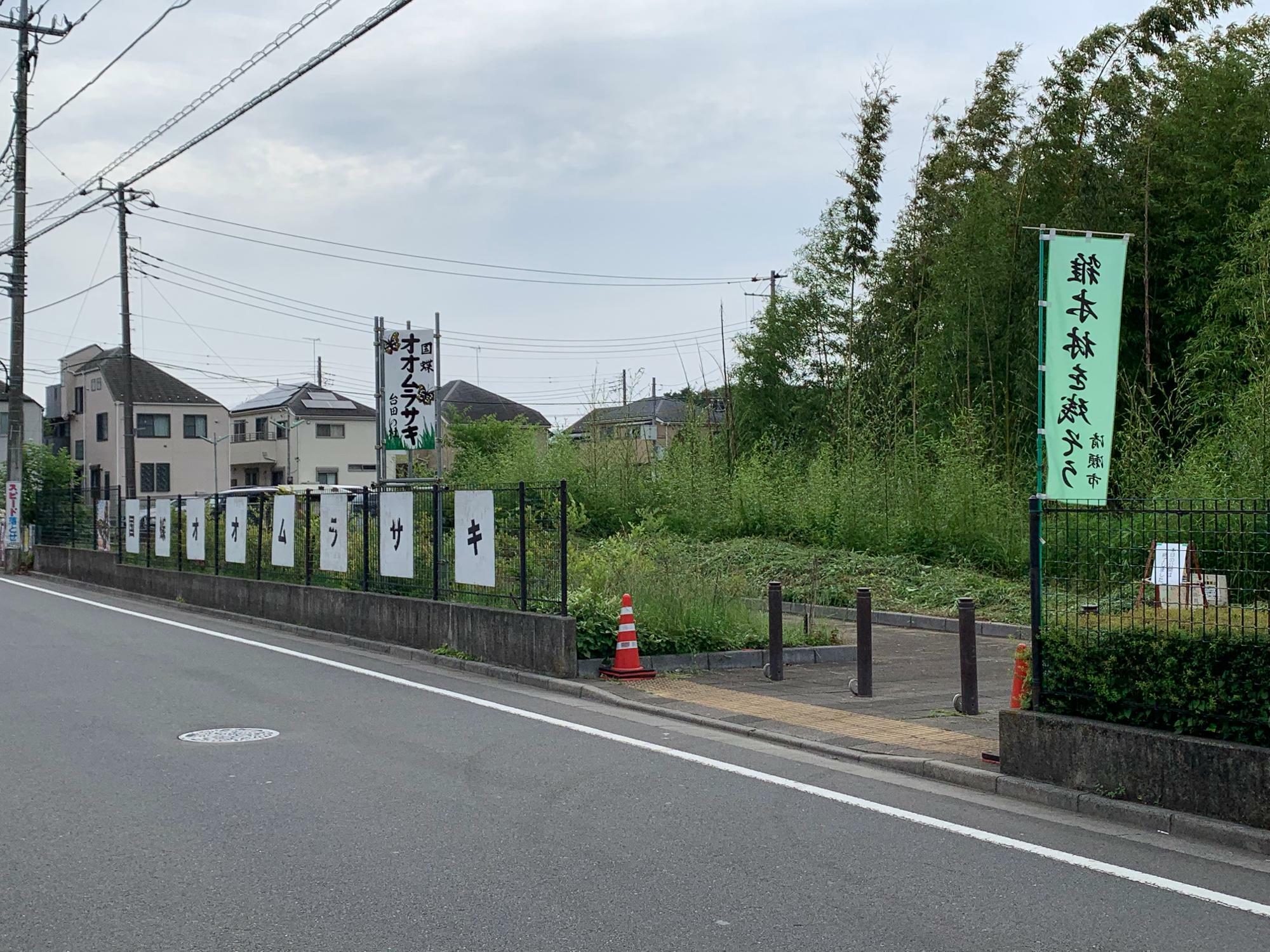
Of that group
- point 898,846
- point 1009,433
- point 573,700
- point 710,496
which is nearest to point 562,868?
point 898,846

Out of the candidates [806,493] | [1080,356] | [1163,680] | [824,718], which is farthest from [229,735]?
[806,493]

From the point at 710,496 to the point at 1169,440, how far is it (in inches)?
358

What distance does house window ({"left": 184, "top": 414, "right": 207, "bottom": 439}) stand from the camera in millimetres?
62094

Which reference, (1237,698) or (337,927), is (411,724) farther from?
(1237,698)

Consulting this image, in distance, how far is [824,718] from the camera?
951 cm

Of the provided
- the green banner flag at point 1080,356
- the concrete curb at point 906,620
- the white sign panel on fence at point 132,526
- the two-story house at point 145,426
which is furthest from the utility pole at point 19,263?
the two-story house at point 145,426

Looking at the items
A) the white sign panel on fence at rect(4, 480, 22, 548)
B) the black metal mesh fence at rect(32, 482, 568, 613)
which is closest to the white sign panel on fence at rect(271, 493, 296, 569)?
the black metal mesh fence at rect(32, 482, 568, 613)

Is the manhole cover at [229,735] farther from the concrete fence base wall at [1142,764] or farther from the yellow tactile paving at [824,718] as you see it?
the concrete fence base wall at [1142,764]

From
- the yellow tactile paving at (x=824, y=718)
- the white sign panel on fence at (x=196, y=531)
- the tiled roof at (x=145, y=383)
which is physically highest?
the tiled roof at (x=145, y=383)

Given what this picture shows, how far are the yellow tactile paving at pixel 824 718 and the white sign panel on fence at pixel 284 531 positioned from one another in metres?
7.77

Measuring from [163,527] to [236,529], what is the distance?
12.5ft

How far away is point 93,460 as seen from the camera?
61.7 metres

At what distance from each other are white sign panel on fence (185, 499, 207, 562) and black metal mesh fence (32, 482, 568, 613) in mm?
25

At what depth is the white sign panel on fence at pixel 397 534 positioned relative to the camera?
563 inches
